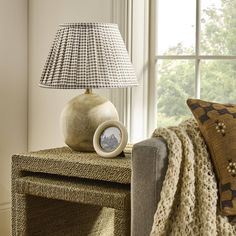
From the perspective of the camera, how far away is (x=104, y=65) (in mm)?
2592

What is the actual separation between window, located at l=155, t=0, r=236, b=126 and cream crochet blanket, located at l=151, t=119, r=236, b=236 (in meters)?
0.80

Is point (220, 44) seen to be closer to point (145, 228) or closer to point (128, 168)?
point (128, 168)

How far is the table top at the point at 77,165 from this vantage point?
7.67 feet

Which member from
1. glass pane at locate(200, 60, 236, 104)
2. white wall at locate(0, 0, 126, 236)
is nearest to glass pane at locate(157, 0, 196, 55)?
glass pane at locate(200, 60, 236, 104)

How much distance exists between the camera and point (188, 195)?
2.07 meters

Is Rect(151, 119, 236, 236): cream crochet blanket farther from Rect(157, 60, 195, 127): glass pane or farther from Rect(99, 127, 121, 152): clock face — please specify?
Rect(157, 60, 195, 127): glass pane

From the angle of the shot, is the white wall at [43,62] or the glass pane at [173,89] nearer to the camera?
the glass pane at [173,89]

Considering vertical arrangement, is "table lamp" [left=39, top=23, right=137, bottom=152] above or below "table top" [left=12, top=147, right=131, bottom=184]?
above

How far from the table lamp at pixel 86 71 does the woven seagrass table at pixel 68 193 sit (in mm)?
123

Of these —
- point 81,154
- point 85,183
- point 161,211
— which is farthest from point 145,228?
point 81,154

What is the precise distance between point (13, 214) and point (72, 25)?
34.0 inches

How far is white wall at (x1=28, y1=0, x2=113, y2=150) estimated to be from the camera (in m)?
3.21

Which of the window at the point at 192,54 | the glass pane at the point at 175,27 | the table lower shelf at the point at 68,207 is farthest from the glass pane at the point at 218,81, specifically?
the table lower shelf at the point at 68,207

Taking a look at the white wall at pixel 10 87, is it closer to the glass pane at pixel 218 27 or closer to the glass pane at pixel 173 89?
Result: the glass pane at pixel 173 89
